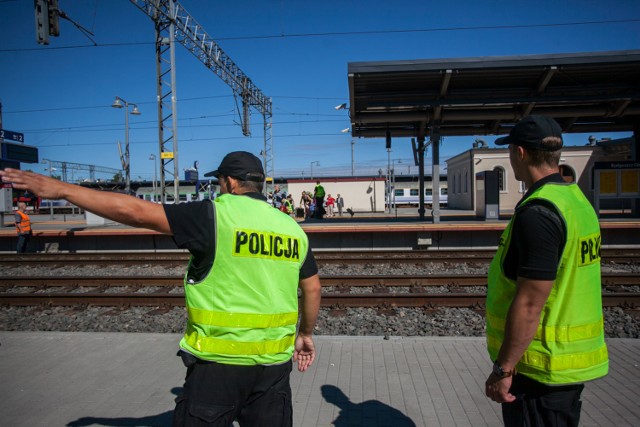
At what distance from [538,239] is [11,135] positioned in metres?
19.2

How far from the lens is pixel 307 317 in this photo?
256 centimetres

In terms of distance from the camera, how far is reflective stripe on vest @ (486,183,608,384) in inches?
77.4

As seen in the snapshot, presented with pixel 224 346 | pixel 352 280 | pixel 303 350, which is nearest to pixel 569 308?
pixel 303 350

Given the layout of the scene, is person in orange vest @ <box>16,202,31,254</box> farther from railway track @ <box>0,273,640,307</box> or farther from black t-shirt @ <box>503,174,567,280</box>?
black t-shirt @ <box>503,174,567,280</box>

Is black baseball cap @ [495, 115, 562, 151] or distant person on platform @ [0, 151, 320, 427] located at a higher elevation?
black baseball cap @ [495, 115, 562, 151]

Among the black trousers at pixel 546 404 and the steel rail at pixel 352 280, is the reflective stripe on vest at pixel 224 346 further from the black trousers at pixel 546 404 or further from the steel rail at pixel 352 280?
the steel rail at pixel 352 280

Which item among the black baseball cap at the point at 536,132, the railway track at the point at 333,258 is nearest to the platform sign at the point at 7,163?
the railway track at the point at 333,258

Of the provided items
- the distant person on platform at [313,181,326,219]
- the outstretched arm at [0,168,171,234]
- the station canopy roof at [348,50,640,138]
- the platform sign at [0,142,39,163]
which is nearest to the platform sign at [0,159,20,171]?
the platform sign at [0,142,39,163]

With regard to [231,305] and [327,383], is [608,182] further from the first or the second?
[231,305]

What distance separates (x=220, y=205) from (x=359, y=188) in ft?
111

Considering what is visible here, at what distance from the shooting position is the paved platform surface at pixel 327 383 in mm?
3805

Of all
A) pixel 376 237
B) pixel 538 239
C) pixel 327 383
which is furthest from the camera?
pixel 376 237

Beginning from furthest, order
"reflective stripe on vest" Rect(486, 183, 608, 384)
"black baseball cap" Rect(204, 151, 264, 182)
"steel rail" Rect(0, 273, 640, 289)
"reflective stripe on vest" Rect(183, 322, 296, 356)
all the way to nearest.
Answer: "steel rail" Rect(0, 273, 640, 289) < "black baseball cap" Rect(204, 151, 264, 182) < "reflective stripe on vest" Rect(183, 322, 296, 356) < "reflective stripe on vest" Rect(486, 183, 608, 384)

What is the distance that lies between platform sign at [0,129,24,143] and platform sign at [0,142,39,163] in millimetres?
652
